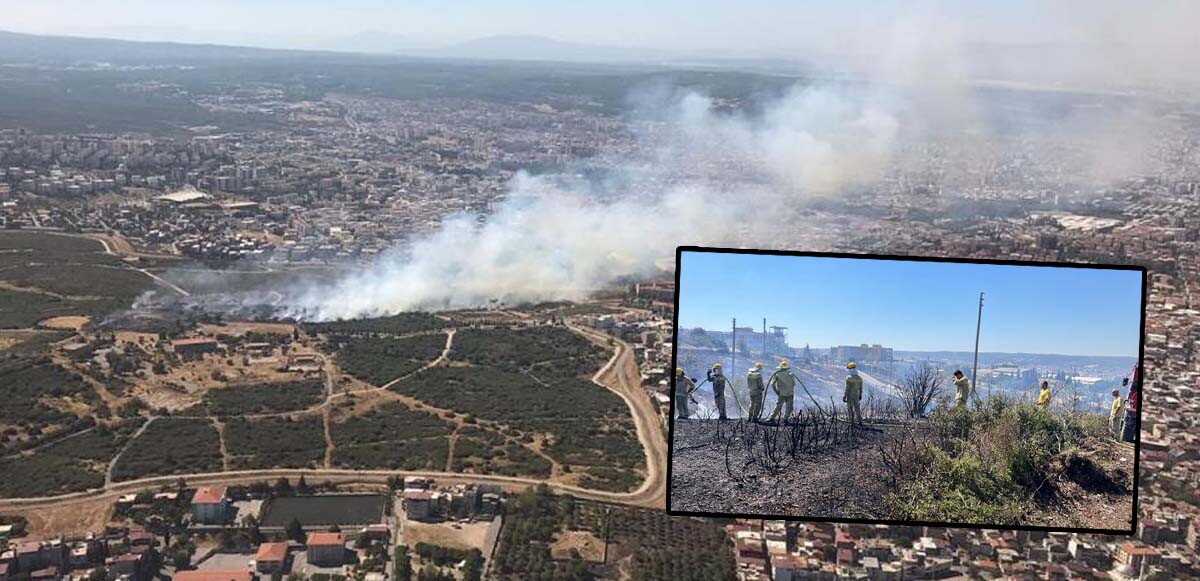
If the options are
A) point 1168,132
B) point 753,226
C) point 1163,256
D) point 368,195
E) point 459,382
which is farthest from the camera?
point 368,195

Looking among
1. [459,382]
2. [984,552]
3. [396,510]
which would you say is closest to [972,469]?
[984,552]

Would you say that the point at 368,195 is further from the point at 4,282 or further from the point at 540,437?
the point at 540,437

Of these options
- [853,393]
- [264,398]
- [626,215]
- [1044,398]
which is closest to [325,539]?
[264,398]

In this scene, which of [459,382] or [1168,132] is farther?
[1168,132]

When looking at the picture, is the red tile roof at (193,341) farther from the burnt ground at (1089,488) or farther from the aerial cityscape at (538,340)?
the burnt ground at (1089,488)

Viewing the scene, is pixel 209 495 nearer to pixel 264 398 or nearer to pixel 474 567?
pixel 474 567

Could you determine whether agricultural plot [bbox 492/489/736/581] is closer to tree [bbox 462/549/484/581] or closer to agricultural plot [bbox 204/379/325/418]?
tree [bbox 462/549/484/581]

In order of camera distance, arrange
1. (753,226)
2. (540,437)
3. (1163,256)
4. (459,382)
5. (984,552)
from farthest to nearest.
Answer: (753,226)
(1163,256)
(459,382)
(540,437)
(984,552)
